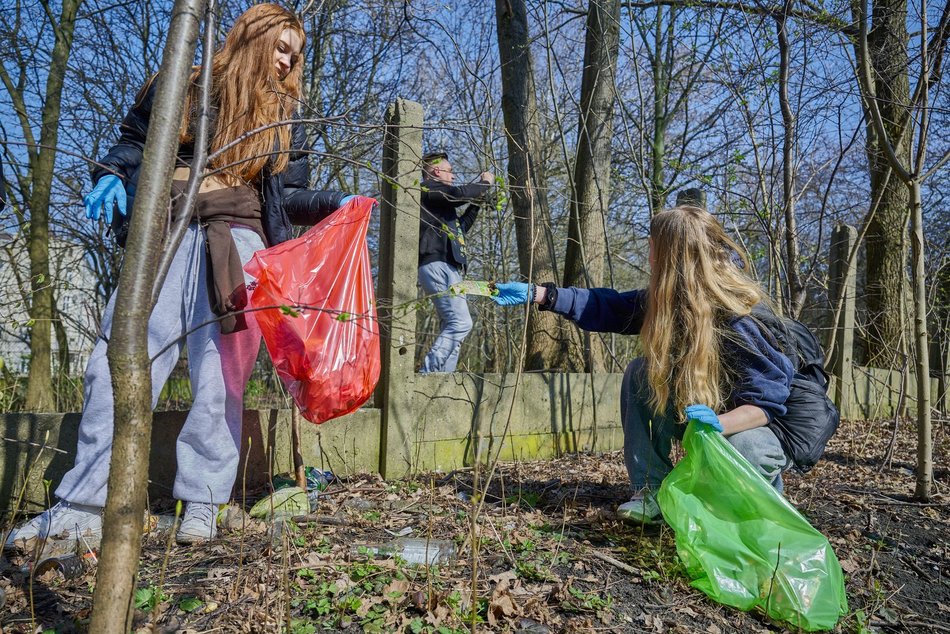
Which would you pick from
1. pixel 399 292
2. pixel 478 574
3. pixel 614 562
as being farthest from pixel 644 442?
pixel 399 292

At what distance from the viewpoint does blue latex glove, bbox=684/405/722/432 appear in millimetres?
2107

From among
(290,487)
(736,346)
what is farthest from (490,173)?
A: (290,487)

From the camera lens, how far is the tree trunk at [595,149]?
4531 millimetres

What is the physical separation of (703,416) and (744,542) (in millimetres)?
407

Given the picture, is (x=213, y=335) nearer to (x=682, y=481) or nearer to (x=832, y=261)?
(x=682, y=481)

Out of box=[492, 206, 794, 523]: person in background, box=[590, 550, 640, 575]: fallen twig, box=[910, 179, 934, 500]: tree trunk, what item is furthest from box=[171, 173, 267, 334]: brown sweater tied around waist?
box=[910, 179, 934, 500]: tree trunk

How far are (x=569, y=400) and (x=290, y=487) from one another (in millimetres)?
1898

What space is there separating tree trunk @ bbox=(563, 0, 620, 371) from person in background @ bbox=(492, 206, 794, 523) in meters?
1.94

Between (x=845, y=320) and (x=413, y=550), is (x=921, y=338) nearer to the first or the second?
(x=413, y=550)

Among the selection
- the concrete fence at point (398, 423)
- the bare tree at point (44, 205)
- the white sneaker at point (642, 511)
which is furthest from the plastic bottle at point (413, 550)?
the bare tree at point (44, 205)

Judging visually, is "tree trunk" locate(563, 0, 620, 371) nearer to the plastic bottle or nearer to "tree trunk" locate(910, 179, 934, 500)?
"tree trunk" locate(910, 179, 934, 500)

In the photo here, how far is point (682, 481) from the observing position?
6.82 ft

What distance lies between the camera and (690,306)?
2.33 metres

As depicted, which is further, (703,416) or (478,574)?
(703,416)
